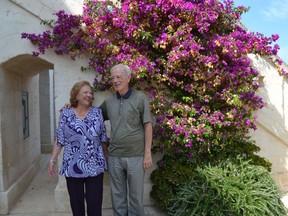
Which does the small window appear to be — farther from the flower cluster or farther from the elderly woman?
the elderly woman

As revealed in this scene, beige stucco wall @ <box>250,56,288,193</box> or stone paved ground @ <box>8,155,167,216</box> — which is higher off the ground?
beige stucco wall @ <box>250,56,288,193</box>

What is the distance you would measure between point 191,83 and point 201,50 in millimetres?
444

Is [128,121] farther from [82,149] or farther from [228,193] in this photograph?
[228,193]

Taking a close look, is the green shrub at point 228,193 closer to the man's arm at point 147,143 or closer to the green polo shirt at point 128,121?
the man's arm at point 147,143

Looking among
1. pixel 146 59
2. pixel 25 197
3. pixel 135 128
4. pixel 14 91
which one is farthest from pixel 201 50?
pixel 25 197

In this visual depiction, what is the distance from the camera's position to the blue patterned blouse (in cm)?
292

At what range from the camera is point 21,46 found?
12.9ft

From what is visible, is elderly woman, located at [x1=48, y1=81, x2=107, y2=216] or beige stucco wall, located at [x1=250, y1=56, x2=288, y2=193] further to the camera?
beige stucco wall, located at [x1=250, y1=56, x2=288, y2=193]

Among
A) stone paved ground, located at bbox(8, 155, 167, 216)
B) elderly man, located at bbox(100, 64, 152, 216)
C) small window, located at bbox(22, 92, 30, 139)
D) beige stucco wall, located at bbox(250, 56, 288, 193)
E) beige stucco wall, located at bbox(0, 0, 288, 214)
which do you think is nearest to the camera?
elderly man, located at bbox(100, 64, 152, 216)

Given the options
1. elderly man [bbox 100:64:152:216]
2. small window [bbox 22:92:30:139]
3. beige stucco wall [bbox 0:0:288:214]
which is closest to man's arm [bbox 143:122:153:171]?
elderly man [bbox 100:64:152:216]

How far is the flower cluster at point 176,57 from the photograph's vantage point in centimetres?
379

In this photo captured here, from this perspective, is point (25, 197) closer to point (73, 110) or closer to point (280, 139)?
point (73, 110)

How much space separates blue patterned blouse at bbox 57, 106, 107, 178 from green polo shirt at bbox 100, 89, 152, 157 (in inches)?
9.0

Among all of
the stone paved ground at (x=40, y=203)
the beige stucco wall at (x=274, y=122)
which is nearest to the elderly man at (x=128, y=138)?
the stone paved ground at (x=40, y=203)
